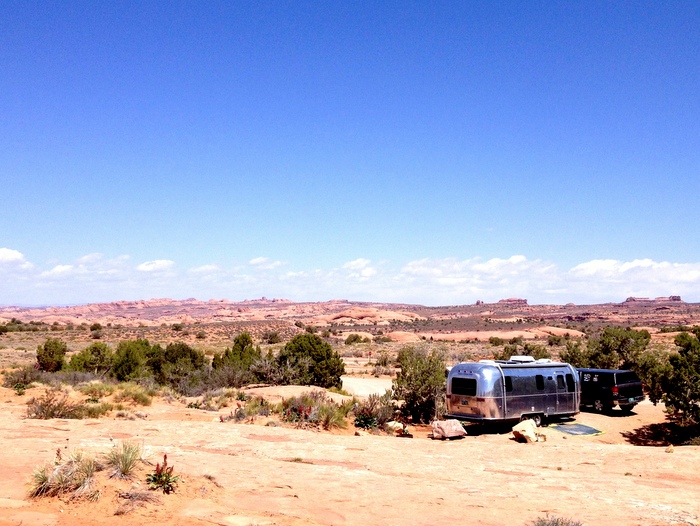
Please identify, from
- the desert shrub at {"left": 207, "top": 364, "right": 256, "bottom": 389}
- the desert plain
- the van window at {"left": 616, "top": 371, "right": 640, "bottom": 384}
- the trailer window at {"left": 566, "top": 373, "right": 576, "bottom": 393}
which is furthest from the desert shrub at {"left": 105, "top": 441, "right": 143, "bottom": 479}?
the van window at {"left": 616, "top": 371, "right": 640, "bottom": 384}

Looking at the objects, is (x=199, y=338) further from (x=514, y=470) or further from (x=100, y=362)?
(x=514, y=470)

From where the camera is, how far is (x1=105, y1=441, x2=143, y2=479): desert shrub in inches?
299

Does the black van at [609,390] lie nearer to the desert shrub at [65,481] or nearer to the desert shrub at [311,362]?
the desert shrub at [311,362]

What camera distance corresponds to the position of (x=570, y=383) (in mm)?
17453

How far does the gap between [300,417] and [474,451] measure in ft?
19.3

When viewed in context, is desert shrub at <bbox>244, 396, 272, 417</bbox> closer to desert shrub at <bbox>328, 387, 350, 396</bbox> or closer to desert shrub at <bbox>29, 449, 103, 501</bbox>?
desert shrub at <bbox>328, 387, 350, 396</bbox>

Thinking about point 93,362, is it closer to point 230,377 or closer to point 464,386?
point 230,377

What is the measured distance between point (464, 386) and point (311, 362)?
11.2m

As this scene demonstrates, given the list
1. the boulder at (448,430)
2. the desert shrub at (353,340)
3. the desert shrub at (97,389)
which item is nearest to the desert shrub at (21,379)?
the desert shrub at (97,389)

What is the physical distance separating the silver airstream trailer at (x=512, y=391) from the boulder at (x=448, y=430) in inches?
25.5

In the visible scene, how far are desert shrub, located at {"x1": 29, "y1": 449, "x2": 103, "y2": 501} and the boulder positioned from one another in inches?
405

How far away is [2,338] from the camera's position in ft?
180

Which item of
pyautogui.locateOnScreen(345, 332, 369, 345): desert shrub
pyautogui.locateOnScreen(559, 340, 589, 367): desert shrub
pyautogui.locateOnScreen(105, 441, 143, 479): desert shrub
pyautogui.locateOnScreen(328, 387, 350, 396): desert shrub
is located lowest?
pyautogui.locateOnScreen(345, 332, 369, 345): desert shrub

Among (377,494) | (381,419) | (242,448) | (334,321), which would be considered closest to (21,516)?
(377,494)
